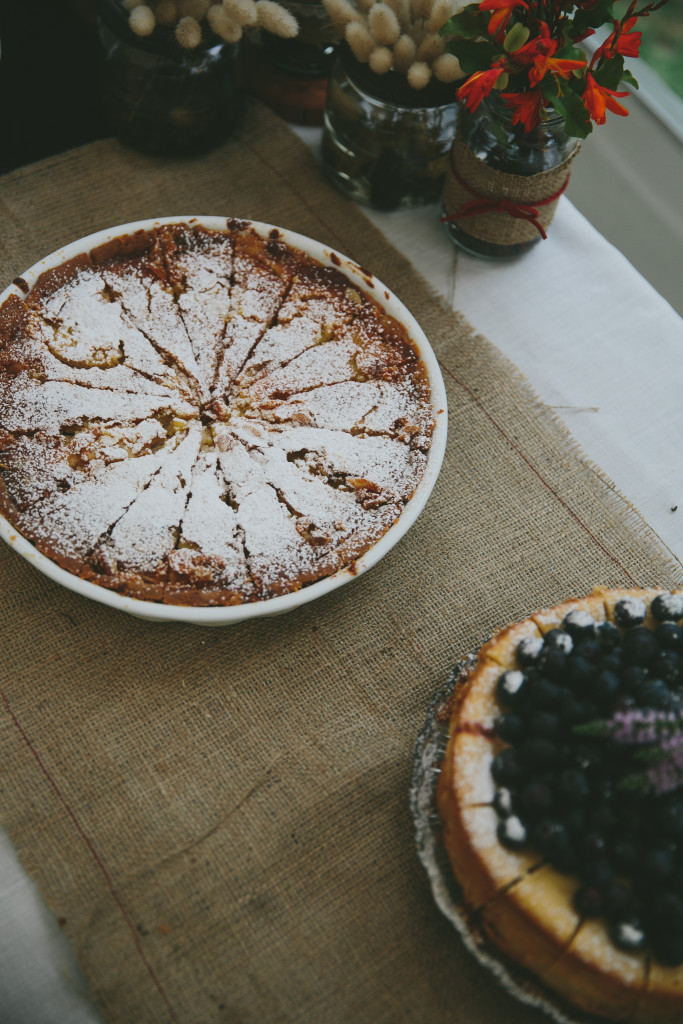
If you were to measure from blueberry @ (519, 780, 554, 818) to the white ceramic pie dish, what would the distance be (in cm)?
50

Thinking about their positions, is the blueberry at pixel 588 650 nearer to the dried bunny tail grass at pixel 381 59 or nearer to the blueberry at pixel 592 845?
the blueberry at pixel 592 845

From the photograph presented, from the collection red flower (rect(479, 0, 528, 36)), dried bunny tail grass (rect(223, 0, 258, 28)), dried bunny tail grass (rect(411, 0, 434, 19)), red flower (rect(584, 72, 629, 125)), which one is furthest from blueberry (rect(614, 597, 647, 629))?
dried bunny tail grass (rect(223, 0, 258, 28))

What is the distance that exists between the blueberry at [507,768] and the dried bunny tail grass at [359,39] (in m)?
1.57

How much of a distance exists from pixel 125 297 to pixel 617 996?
161 cm

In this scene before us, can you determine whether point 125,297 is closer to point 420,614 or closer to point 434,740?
point 420,614

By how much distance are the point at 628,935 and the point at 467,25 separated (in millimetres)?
1688

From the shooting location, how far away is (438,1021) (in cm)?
132

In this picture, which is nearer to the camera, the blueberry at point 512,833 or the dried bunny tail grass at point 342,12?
the blueberry at point 512,833

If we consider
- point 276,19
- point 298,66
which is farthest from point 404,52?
point 298,66

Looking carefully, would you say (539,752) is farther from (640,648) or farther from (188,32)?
(188,32)

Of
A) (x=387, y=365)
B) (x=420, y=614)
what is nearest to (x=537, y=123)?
(x=387, y=365)

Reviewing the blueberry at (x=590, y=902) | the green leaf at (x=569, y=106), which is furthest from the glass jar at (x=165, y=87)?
the blueberry at (x=590, y=902)

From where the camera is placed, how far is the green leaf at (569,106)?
1.60 metres

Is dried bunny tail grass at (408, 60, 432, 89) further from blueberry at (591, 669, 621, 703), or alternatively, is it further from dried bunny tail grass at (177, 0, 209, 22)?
blueberry at (591, 669, 621, 703)
